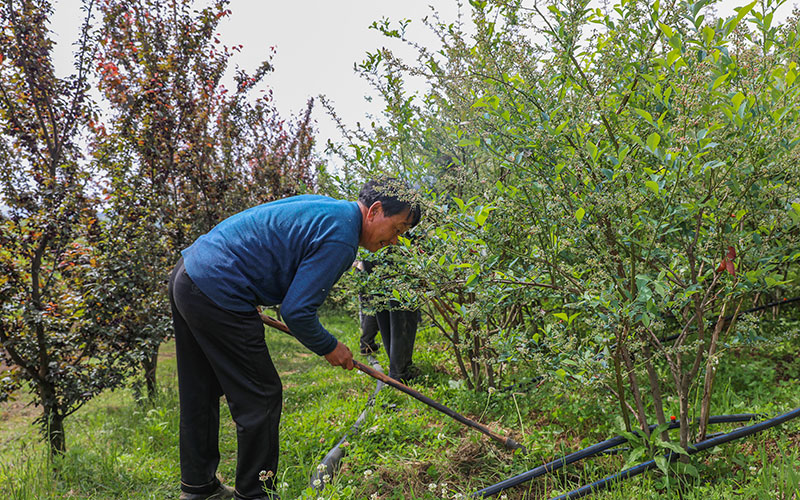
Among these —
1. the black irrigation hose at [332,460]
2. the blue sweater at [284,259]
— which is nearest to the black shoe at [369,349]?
Result: the black irrigation hose at [332,460]

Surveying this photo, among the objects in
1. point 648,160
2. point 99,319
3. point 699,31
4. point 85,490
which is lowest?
point 85,490

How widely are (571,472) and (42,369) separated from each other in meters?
3.54

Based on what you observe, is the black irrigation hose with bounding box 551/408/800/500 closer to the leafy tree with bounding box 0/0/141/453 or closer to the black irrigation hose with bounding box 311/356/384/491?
the black irrigation hose with bounding box 311/356/384/491

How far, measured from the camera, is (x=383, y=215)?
2441mm

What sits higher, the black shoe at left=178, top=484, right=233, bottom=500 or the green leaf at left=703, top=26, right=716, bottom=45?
the green leaf at left=703, top=26, right=716, bottom=45

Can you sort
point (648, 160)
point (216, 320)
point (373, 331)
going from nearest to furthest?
A: point (648, 160) < point (216, 320) < point (373, 331)

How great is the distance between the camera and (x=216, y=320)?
2.24 m

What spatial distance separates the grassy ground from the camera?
221 centimetres

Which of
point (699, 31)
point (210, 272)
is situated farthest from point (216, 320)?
point (699, 31)

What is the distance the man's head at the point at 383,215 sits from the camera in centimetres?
243

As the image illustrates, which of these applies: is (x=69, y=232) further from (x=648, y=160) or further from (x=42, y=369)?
(x=648, y=160)

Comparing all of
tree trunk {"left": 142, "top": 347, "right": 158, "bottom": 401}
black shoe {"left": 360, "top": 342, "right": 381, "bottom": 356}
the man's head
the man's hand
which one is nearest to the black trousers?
the man's hand

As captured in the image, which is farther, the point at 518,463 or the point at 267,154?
the point at 267,154

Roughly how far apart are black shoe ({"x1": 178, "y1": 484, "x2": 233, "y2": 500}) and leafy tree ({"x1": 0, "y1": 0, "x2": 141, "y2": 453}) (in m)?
1.32
